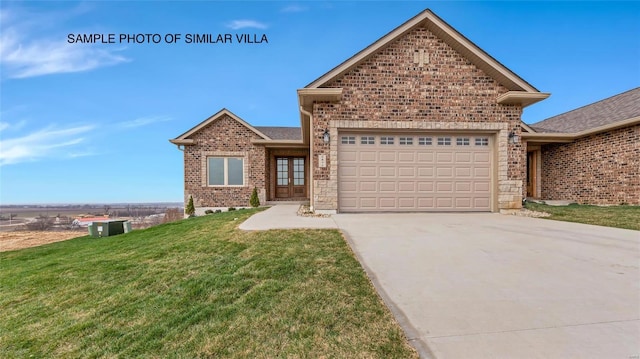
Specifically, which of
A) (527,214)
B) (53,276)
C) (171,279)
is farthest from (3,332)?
(527,214)

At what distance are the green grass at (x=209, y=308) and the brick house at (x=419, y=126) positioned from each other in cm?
440

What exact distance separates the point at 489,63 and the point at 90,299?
10976 millimetres

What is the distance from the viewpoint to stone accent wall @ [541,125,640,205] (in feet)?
36.0

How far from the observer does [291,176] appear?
15.9m

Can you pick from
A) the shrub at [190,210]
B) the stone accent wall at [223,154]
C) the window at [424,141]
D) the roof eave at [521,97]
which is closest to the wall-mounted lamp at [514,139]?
the roof eave at [521,97]

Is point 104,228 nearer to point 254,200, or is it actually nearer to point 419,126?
point 254,200

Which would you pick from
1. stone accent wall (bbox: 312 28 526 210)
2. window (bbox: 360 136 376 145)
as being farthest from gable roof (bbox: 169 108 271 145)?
window (bbox: 360 136 376 145)

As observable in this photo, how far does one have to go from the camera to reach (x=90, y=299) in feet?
11.5

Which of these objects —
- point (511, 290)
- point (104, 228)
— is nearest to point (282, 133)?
point (104, 228)

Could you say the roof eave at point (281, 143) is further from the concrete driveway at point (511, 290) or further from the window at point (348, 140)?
the concrete driveway at point (511, 290)

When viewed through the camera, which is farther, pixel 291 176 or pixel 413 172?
pixel 291 176

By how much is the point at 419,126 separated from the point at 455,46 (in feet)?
9.29

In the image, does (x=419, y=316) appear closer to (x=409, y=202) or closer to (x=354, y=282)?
(x=354, y=282)

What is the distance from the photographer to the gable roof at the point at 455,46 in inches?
336
